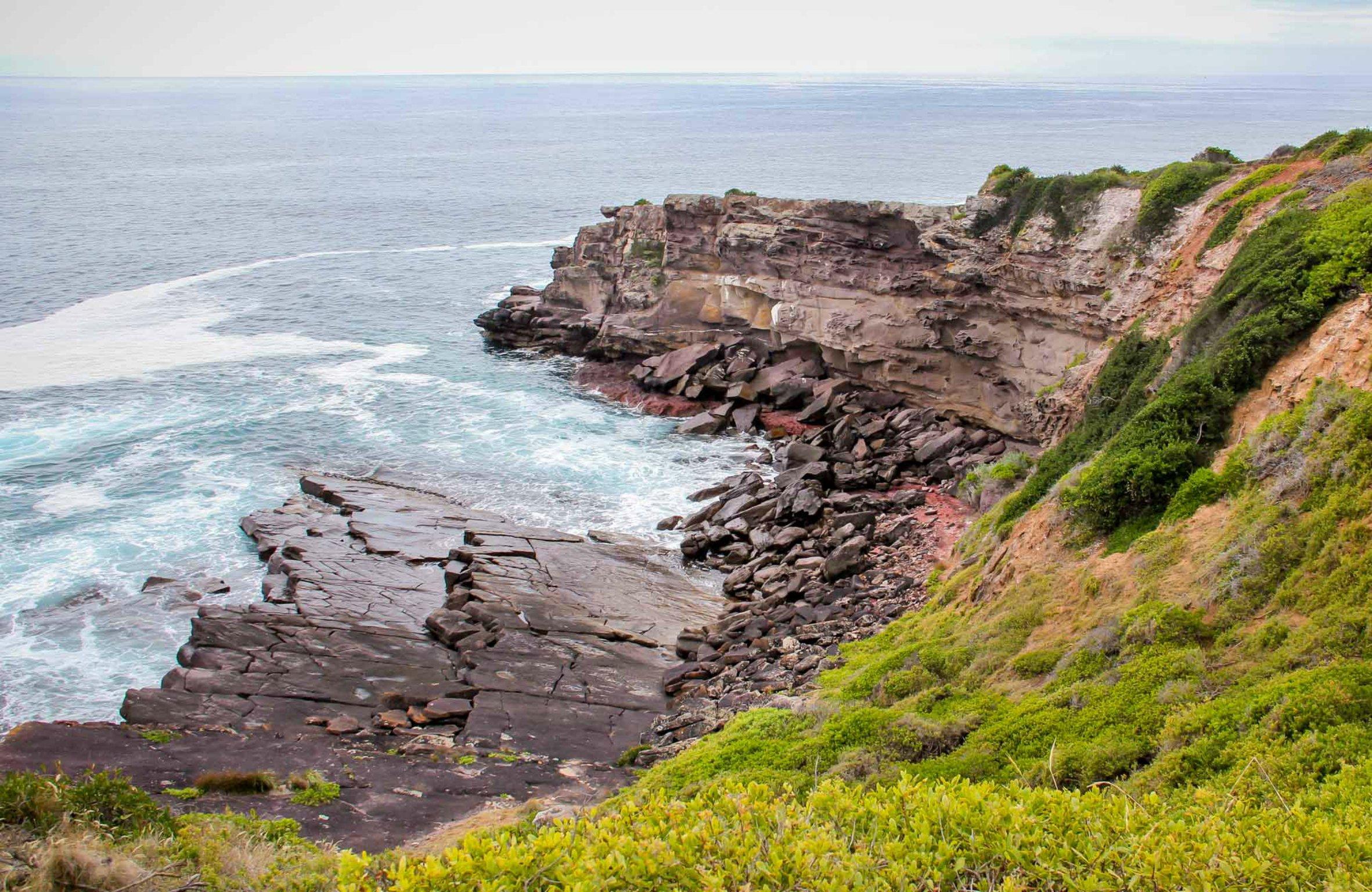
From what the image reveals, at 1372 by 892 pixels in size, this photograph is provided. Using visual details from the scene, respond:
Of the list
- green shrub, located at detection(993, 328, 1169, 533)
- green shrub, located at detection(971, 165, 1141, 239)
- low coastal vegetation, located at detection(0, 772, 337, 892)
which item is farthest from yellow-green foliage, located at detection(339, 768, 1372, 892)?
green shrub, located at detection(971, 165, 1141, 239)

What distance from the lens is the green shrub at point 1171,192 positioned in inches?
1426

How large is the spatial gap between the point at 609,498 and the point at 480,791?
21.7m

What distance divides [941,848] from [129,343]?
226 ft

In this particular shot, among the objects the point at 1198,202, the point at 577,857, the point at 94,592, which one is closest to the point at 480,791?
the point at 577,857

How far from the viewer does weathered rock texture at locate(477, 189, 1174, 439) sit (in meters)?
40.1

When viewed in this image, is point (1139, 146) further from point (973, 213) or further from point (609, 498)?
point (609, 498)

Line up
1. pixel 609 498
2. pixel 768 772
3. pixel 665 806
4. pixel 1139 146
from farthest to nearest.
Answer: pixel 1139 146 → pixel 609 498 → pixel 768 772 → pixel 665 806

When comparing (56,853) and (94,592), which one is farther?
(94,592)

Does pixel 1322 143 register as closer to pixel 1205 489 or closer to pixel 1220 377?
pixel 1220 377

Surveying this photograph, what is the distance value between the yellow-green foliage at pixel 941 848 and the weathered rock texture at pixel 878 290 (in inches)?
1055

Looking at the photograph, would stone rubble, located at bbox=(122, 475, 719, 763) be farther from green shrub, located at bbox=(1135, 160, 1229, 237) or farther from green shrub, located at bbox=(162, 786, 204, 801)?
green shrub, located at bbox=(1135, 160, 1229, 237)

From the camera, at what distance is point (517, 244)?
324ft

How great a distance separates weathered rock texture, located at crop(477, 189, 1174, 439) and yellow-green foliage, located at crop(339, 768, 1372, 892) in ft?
87.9

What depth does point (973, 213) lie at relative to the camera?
Answer: 44.4 m
